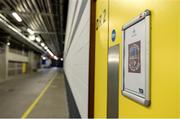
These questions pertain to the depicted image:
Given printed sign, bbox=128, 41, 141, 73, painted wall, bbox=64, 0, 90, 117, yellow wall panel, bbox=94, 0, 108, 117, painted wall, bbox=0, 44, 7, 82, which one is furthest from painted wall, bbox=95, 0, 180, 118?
painted wall, bbox=0, 44, 7, 82

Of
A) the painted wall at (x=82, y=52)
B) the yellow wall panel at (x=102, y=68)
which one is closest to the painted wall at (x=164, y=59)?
the yellow wall panel at (x=102, y=68)

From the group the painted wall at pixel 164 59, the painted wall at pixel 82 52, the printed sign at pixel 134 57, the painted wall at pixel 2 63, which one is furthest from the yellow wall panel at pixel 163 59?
the painted wall at pixel 2 63

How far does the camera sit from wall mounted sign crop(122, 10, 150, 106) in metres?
1.07

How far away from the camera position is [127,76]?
4.41ft

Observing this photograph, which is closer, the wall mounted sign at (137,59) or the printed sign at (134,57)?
the wall mounted sign at (137,59)

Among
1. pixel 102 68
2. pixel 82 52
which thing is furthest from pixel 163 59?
pixel 82 52

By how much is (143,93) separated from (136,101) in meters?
0.10

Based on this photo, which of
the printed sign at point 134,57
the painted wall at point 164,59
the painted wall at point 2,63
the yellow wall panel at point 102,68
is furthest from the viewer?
the painted wall at point 2,63

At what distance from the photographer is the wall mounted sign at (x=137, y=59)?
3.52 ft

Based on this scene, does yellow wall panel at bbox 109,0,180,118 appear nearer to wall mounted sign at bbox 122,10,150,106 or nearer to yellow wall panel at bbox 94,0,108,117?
wall mounted sign at bbox 122,10,150,106

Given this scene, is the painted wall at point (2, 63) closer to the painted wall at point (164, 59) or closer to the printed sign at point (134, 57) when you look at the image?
the printed sign at point (134, 57)

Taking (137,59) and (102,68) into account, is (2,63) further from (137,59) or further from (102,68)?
(137,59)

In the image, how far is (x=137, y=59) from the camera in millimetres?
1191

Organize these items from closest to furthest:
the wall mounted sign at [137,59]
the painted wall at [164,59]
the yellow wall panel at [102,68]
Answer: the painted wall at [164,59]
the wall mounted sign at [137,59]
the yellow wall panel at [102,68]
